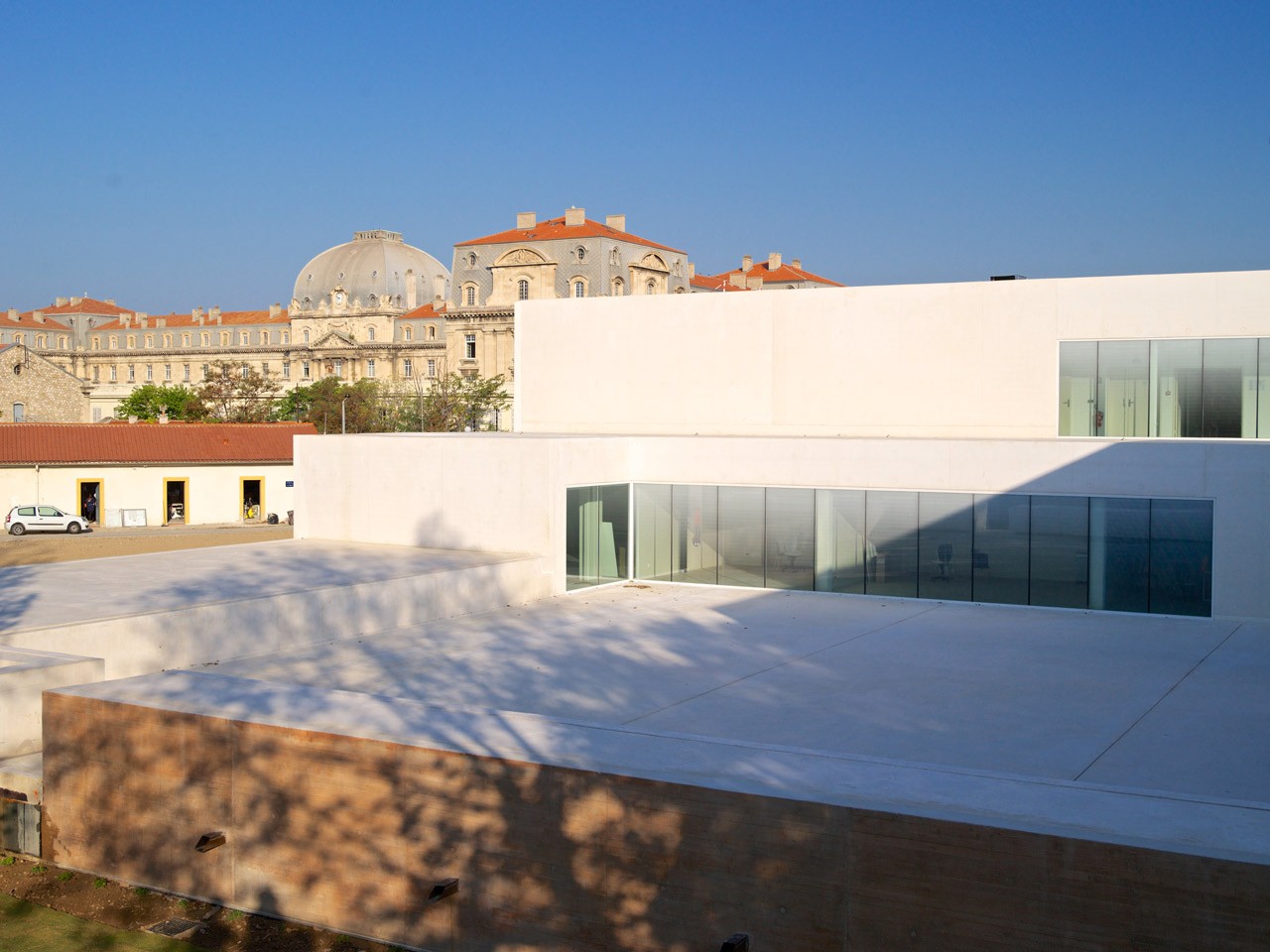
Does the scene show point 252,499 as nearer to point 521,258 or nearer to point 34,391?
point 34,391

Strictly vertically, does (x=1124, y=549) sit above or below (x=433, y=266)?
below

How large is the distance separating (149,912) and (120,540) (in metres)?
30.9

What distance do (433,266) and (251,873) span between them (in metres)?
116

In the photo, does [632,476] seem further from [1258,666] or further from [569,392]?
[1258,666]

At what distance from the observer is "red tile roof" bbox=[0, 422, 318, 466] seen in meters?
46.5

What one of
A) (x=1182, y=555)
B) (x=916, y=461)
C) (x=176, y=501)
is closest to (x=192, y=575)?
(x=916, y=461)

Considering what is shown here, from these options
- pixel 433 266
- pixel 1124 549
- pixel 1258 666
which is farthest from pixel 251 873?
pixel 433 266

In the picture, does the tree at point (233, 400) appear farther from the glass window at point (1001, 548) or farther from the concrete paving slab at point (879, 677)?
the glass window at point (1001, 548)

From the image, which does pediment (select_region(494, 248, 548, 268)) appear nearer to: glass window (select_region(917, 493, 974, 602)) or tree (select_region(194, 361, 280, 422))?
tree (select_region(194, 361, 280, 422))

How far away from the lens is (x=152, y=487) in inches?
1895

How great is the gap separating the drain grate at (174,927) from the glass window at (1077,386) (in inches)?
803

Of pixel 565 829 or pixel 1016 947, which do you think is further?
pixel 565 829

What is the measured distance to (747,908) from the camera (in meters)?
9.51

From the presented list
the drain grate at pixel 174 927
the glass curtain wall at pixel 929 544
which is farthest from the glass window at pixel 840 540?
the drain grate at pixel 174 927
